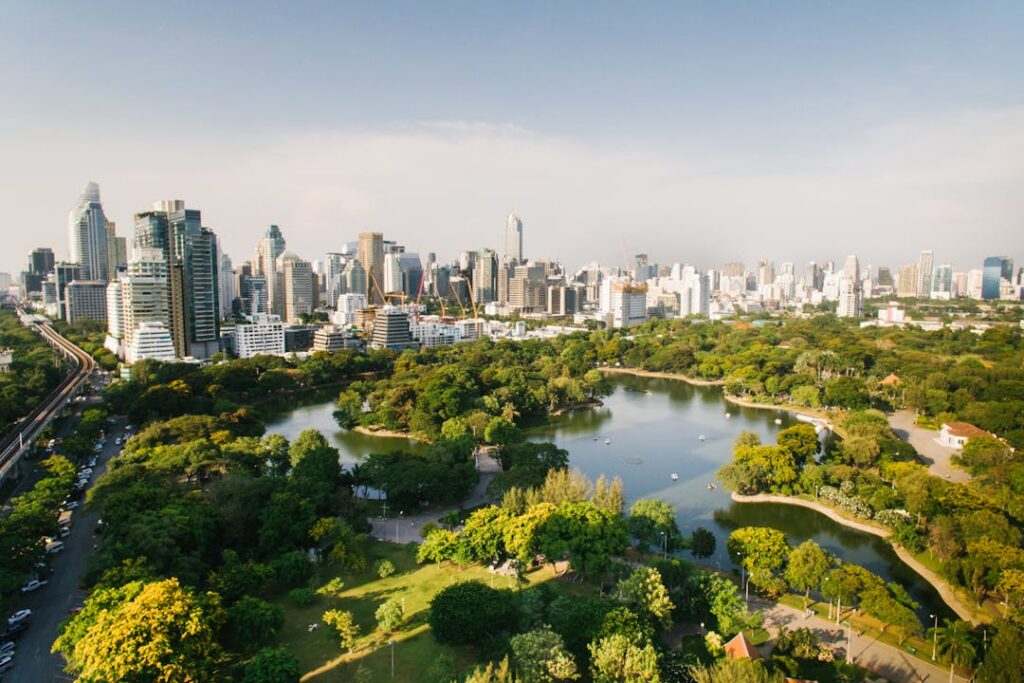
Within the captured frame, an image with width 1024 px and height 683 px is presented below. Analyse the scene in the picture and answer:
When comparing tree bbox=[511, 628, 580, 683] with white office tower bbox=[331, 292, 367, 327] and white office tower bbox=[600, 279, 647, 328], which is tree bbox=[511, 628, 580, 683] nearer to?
white office tower bbox=[331, 292, 367, 327]

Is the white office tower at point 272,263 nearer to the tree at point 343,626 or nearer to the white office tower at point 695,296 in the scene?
the white office tower at point 695,296

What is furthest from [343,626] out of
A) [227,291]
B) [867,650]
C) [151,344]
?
[227,291]

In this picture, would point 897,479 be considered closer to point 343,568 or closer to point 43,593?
point 343,568

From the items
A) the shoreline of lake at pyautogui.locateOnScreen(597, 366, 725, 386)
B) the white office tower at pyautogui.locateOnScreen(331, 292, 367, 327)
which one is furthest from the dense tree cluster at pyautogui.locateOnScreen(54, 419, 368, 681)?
the white office tower at pyautogui.locateOnScreen(331, 292, 367, 327)

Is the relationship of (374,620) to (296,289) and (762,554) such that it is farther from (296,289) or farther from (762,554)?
(296,289)

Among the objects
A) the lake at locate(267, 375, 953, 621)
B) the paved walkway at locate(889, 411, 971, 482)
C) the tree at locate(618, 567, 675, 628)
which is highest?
the tree at locate(618, 567, 675, 628)

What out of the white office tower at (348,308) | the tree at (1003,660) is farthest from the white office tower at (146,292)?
the tree at (1003,660)

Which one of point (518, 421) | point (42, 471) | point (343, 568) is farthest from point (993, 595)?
point (42, 471)
